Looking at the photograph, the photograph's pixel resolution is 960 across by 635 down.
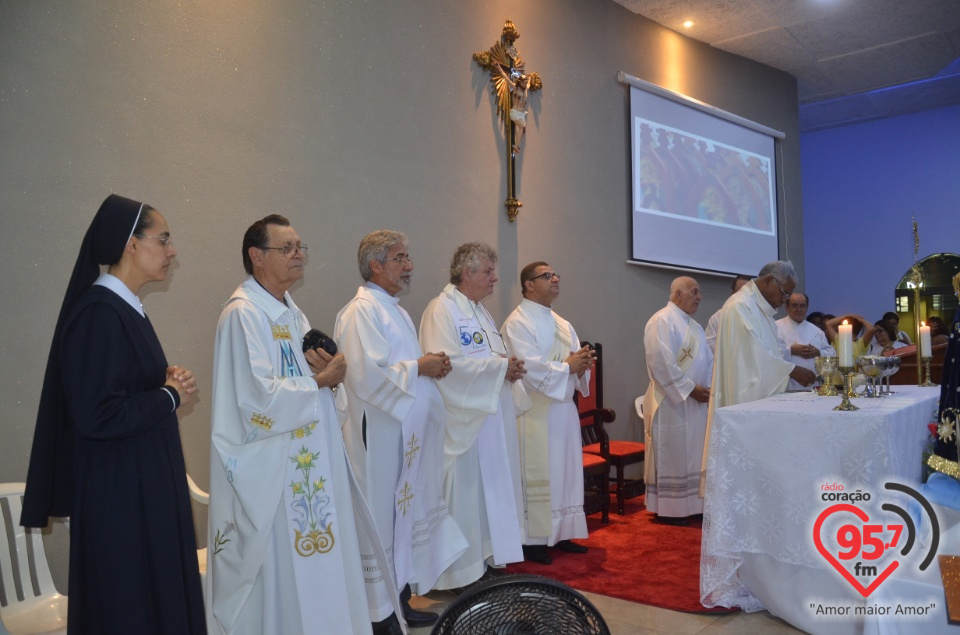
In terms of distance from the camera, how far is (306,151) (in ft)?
14.7

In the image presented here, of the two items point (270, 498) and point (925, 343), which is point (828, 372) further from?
point (270, 498)

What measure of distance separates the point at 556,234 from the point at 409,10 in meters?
2.11

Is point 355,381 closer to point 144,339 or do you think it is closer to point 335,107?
point 144,339

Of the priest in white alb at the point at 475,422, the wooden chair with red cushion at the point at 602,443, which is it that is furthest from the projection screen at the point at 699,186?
the priest in white alb at the point at 475,422

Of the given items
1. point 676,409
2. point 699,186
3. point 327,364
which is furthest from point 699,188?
point 327,364

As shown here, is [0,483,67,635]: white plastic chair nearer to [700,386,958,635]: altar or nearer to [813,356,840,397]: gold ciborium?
[700,386,958,635]: altar

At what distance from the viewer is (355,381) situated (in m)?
3.43

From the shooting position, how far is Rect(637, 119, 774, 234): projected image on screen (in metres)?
7.21

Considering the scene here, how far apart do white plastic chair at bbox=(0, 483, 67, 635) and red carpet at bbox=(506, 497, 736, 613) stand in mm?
2384

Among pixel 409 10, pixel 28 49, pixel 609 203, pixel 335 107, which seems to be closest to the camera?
pixel 28 49

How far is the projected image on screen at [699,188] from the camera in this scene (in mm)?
7152

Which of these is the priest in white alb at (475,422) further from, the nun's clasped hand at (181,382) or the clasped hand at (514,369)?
the nun's clasped hand at (181,382)

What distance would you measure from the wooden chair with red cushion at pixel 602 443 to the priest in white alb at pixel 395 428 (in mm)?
2175

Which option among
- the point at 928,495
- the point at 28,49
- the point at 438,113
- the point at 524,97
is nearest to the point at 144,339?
the point at 28,49
